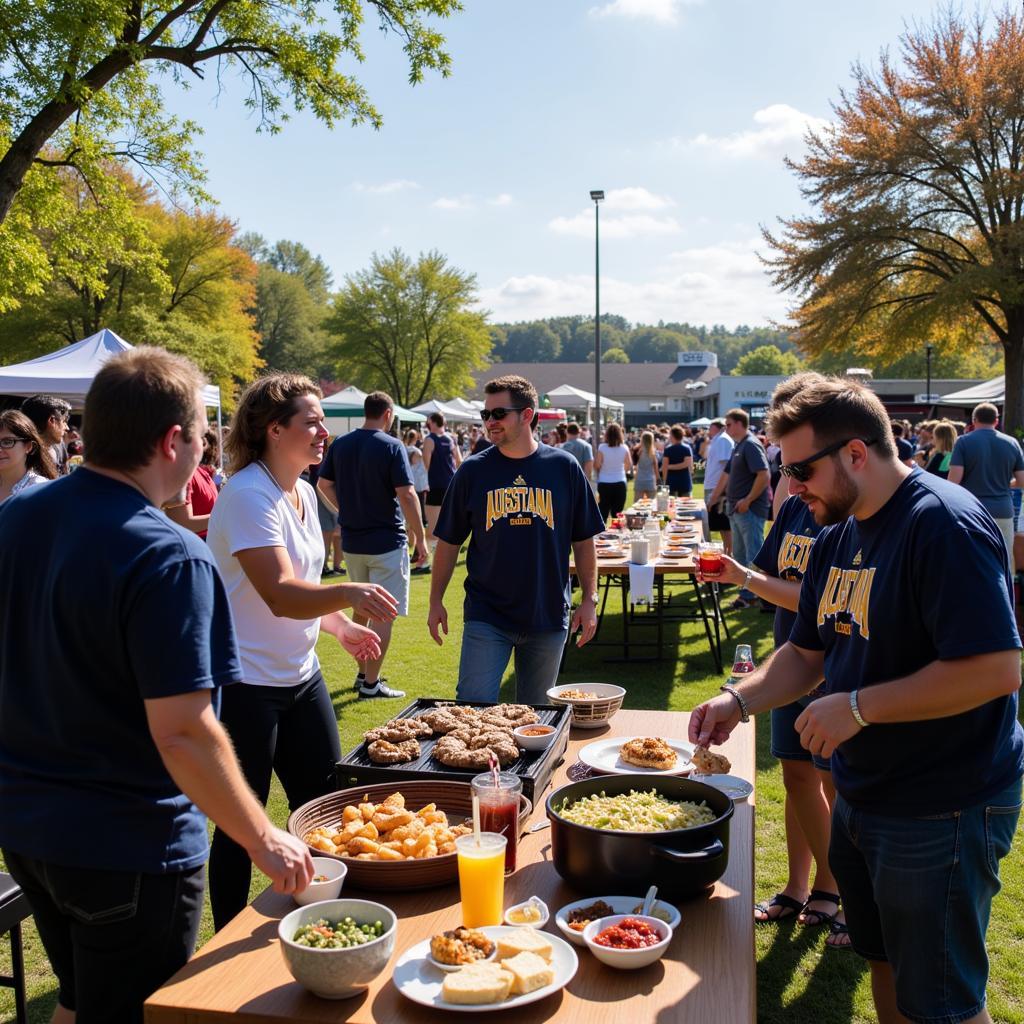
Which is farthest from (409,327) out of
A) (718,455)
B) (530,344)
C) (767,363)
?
(530,344)

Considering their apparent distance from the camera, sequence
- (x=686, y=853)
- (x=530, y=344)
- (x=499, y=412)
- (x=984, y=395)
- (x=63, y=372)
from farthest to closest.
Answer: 1. (x=530, y=344)
2. (x=984, y=395)
3. (x=63, y=372)
4. (x=499, y=412)
5. (x=686, y=853)

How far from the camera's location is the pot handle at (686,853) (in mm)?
1954

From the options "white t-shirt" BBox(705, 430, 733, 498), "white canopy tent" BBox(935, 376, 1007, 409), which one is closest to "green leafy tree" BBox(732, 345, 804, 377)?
"white canopy tent" BBox(935, 376, 1007, 409)

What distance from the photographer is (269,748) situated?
2928 millimetres

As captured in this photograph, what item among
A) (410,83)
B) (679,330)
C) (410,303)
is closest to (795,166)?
(410,83)

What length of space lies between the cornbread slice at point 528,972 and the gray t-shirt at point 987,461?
8.03m

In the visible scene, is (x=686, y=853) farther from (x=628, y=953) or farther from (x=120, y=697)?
(x=120, y=697)

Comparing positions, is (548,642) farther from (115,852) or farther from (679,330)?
(679,330)

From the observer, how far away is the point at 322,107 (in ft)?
44.2

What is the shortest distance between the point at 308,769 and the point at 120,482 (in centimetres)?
160

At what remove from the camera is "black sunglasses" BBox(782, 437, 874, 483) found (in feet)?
7.07

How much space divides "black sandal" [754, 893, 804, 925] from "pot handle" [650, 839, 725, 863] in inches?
79.8

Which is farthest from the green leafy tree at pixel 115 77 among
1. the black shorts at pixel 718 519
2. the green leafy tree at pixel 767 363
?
the green leafy tree at pixel 767 363

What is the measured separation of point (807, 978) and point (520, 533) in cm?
210
